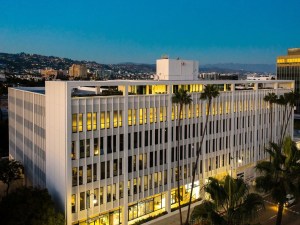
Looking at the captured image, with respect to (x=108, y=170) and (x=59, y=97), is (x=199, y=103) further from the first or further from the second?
(x=59, y=97)

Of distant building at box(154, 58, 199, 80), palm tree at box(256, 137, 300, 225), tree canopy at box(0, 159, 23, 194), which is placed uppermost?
distant building at box(154, 58, 199, 80)

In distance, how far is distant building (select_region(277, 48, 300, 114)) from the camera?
155625mm

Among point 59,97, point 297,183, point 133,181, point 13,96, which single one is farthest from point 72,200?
point 13,96

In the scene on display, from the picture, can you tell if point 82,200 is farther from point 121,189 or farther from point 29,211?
point 29,211

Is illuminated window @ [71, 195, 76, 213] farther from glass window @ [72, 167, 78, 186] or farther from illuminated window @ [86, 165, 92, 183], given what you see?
illuminated window @ [86, 165, 92, 183]

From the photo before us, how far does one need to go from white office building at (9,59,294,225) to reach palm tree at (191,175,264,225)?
16.7m

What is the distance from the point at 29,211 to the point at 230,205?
2032 cm

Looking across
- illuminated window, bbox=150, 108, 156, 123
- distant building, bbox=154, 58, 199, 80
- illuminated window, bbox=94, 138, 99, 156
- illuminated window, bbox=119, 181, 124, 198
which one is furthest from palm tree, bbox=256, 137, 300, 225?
distant building, bbox=154, 58, 199, 80

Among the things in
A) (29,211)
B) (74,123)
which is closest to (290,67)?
(74,123)

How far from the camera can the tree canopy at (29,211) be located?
115 ft

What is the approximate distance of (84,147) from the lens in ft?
128

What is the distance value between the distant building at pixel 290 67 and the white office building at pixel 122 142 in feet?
347

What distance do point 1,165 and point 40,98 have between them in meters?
16.0

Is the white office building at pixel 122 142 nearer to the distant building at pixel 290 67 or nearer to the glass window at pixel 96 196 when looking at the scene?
the glass window at pixel 96 196
